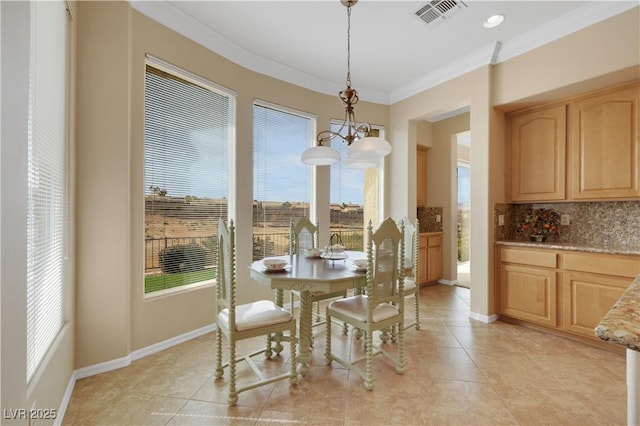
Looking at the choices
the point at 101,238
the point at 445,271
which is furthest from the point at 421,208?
the point at 101,238

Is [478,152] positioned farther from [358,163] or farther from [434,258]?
[434,258]

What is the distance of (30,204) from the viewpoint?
1.47m

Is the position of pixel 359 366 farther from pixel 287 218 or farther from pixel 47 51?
pixel 47 51

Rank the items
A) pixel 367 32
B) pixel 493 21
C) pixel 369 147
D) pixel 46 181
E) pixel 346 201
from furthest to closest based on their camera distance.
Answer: pixel 346 201 < pixel 367 32 < pixel 493 21 < pixel 369 147 < pixel 46 181

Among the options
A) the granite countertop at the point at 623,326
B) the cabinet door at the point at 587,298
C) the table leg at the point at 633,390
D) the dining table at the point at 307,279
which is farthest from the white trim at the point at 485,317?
the table leg at the point at 633,390

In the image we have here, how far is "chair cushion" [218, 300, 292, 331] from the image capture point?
202 centimetres

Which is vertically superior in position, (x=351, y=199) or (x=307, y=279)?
(x=351, y=199)

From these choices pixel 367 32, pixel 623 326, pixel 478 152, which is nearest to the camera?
pixel 623 326

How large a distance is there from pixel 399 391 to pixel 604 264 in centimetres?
226

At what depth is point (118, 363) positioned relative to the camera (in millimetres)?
2395

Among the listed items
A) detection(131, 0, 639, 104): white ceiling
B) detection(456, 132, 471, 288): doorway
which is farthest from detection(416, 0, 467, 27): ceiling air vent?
detection(456, 132, 471, 288): doorway

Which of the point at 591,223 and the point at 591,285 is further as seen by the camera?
the point at 591,223

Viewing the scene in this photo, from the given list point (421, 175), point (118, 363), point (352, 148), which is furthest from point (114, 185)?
point (421, 175)

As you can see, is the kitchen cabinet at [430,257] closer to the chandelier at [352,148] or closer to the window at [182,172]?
the chandelier at [352,148]
